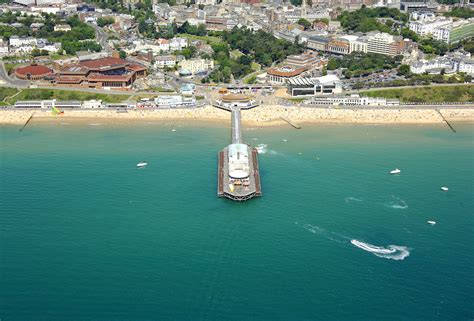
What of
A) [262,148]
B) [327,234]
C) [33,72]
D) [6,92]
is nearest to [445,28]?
[262,148]

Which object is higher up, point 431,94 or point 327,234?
point 431,94

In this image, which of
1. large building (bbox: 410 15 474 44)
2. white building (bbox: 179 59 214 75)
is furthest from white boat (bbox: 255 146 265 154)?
large building (bbox: 410 15 474 44)

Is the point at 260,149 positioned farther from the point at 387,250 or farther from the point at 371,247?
the point at 387,250

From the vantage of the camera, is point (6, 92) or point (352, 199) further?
point (6, 92)

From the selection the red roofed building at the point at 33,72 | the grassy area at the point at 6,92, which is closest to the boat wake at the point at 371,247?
the grassy area at the point at 6,92

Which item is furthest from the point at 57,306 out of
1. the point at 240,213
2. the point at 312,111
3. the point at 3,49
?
the point at 3,49

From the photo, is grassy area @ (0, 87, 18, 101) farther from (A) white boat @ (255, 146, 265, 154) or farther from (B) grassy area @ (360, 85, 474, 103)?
(B) grassy area @ (360, 85, 474, 103)
